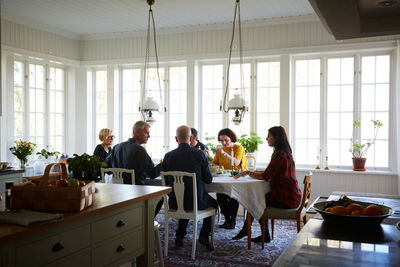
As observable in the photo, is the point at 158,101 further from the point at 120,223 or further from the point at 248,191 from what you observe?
the point at 120,223

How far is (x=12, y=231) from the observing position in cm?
166

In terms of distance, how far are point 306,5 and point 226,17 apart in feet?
4.09

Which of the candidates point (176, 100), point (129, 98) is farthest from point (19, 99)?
point (176, 100)

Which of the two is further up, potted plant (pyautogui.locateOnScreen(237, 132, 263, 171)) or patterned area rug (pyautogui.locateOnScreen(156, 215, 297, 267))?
potted plant (pyautogui.locateOnScreen(237, 132, 263, 171))

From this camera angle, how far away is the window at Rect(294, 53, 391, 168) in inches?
229

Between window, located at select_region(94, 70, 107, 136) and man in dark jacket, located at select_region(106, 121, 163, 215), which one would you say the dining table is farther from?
window, located at select_region(94, 70, 107, 136)

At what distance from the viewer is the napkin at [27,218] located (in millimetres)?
1765

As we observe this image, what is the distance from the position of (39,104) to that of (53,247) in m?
5.39

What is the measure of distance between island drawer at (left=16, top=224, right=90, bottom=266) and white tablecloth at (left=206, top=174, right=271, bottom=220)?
2194 mm

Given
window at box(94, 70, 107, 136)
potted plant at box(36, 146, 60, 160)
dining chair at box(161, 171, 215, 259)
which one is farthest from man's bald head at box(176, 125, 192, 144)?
window at box(94, 70, 107, 136)

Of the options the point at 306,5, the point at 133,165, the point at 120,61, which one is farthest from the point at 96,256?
the point at 120,61

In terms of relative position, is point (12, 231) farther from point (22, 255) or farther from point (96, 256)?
point (96, 256)

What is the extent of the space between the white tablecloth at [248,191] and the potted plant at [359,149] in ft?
7.19

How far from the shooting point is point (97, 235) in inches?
86.9
